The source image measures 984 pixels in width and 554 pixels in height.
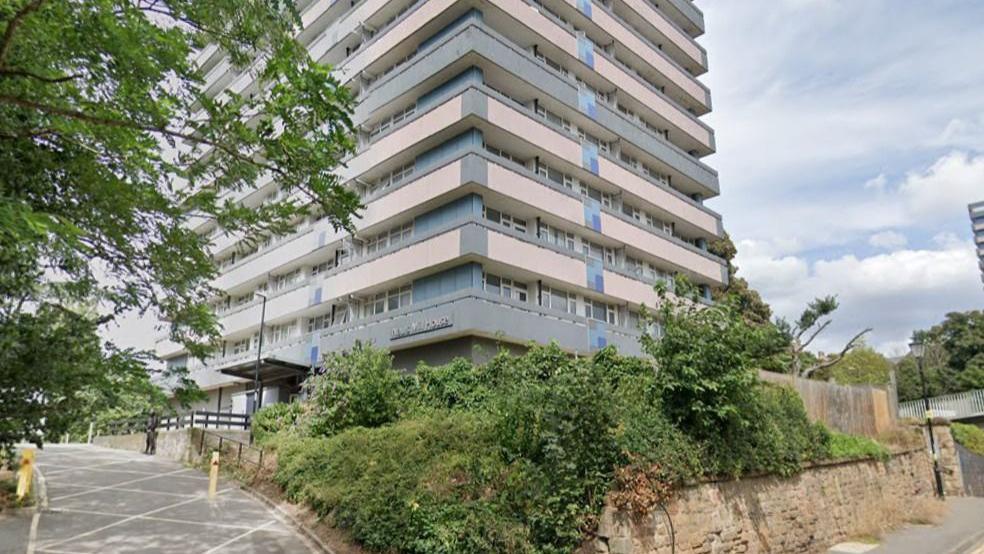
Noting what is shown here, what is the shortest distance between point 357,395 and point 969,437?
27.5m

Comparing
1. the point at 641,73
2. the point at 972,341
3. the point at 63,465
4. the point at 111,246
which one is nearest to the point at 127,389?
the point at 111,246

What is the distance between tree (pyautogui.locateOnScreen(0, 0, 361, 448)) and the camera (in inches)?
245

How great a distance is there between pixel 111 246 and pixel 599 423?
24.6ft

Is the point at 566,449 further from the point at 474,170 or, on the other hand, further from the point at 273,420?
the point at 474,170

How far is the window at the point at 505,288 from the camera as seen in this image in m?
26.2

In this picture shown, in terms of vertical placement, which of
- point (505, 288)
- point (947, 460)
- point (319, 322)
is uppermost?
point (505, 288)

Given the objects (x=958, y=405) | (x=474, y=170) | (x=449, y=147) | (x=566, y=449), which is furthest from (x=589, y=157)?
(x=958, y=405)

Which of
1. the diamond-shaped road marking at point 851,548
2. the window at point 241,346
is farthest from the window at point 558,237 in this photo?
the window at point 241,346

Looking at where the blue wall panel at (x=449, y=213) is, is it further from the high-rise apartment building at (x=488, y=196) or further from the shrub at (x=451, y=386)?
the shrub at (x=451, y=386)

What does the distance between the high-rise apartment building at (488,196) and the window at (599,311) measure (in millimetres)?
98

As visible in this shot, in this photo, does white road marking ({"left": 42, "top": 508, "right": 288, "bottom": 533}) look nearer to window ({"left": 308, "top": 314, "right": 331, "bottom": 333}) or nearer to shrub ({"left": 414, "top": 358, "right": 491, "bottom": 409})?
shrub ({"left": 414, "top": 358, "right": 491, "bottom": 409})

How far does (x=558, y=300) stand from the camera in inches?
1126

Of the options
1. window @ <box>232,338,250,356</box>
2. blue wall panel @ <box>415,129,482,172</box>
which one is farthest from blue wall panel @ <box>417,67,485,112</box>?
window @ <box>232,338,250,356</box>

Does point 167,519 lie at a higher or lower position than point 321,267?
lower
